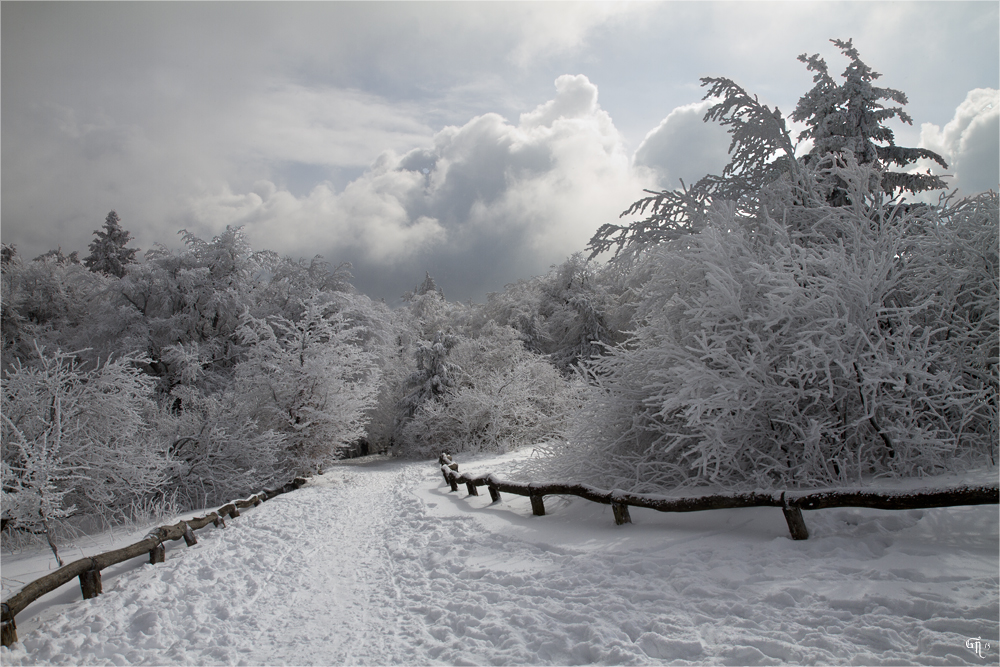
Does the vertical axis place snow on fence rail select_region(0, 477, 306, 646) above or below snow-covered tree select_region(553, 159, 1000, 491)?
below

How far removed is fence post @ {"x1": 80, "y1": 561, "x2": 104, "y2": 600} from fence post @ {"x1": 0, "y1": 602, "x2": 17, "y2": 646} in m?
1.03

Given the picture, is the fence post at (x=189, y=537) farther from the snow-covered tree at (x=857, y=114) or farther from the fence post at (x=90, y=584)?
the snow-covered tree at (x=857, y=114)

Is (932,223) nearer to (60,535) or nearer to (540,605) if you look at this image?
(540,605)

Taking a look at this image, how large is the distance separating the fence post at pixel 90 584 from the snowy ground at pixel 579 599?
0.65ft

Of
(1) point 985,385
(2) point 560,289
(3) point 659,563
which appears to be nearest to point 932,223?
(1) point 985,385

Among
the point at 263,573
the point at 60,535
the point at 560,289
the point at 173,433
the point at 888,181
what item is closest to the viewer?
the point at 263,573

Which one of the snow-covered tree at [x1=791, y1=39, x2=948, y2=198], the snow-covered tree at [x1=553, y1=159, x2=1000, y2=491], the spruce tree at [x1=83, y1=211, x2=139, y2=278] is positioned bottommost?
the snow-covered tree at [x1=553, y1=159, x2=1000, y2=491]

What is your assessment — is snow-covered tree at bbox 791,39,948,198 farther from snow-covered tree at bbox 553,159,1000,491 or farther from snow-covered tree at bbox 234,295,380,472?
snow-covered tree at bbox 234,295,380,472

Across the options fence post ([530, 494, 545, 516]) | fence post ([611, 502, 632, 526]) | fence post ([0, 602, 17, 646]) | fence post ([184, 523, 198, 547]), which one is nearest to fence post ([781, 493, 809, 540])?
fence post ([611, 502, 632, 526])

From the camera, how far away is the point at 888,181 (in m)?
13.7

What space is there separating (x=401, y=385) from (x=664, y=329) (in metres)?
18.6

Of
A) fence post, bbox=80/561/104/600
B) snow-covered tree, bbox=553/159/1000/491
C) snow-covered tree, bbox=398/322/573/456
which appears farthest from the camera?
snow-covered tree, bbox=398/322/573/456

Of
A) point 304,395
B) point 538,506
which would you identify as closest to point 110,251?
point 304,395

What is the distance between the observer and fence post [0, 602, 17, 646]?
4168 mm
